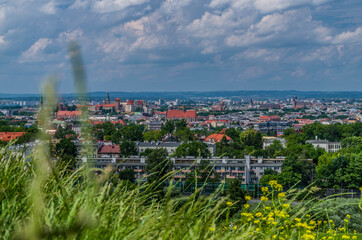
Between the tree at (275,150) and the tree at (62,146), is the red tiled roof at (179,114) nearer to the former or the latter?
the tree at (275,150)

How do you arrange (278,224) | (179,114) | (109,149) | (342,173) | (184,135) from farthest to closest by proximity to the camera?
(179,114) < (184,135) < (109,149) < (342,173) < (278,224)

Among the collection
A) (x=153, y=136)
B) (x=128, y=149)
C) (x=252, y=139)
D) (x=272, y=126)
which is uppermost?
(x=128, y=149)

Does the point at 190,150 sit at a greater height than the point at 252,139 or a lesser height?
greater

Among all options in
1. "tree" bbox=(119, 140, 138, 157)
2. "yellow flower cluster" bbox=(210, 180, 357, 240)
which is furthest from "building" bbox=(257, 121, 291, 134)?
"yellow flower cluster" bbox=(210, 180, 357, 240)

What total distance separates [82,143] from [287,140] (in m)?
54.7

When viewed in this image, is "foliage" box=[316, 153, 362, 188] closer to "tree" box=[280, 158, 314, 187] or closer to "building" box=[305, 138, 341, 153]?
"tree" box=[280, 158, 314, 187]

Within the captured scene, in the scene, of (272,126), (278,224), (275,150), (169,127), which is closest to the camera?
(278,224)

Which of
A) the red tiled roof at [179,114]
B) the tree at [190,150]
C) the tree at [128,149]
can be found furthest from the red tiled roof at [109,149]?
the red tiled roof at [179,114]

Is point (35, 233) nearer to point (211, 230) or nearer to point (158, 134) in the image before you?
point (211, 230)

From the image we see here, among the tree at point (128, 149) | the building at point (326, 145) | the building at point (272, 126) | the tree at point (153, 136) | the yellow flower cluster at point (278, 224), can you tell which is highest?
the yellow flower cluster at point (278, 224)

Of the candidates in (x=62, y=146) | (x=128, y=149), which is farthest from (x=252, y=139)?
(x=62, y=146)

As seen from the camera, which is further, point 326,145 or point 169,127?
point 169,127

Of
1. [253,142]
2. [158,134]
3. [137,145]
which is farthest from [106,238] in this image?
[158,134]

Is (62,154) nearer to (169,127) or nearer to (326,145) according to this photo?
(326,145)
